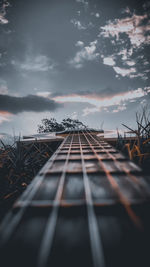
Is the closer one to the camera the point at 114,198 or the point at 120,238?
the point at 120,238

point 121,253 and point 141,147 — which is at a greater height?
point 141,147

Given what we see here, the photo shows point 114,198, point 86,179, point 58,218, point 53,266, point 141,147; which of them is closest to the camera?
point 53,266

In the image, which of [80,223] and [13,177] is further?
[13,177]

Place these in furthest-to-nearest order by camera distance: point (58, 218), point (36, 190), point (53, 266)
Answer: point (36, 190)
point (58, 218)
point (53, 266)

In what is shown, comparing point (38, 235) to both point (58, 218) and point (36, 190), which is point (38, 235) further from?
point (36, 190)

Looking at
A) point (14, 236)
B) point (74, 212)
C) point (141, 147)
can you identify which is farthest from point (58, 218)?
point (141, 147)

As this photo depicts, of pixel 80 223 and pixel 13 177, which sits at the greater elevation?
pixel 80 223

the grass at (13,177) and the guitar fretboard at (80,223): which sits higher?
the guitar fretboard at (80,223)

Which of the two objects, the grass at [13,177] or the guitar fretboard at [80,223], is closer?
the guitar fretboard at [80,223]

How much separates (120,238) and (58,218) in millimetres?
296

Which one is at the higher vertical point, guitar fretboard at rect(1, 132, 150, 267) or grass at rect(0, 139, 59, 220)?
guitar fretboard at rect(1, 132, 150, 267)

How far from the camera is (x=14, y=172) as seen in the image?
208cm

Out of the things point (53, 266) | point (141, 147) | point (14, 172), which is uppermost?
point (141, 147)

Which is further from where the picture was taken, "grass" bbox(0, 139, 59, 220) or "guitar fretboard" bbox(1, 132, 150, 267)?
"grass" bbox(0, 139, 59, 220)
